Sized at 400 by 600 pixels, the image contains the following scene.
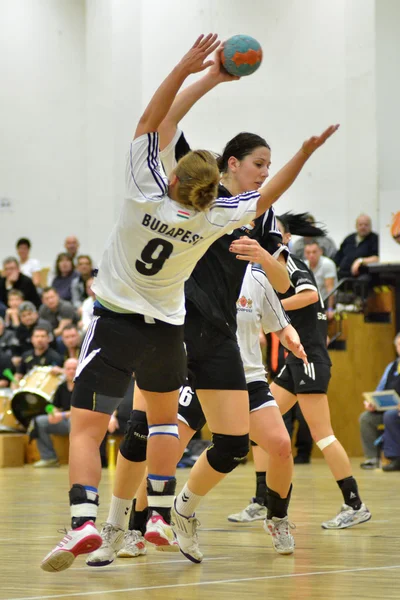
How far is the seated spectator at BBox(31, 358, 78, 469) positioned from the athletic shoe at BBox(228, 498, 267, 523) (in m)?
6.18

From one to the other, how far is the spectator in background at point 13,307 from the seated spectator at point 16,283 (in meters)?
0.35

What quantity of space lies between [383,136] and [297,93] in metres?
1.62

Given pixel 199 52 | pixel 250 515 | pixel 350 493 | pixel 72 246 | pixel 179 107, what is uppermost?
pixel 199 52

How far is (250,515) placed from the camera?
256 inches

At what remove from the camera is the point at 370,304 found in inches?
579

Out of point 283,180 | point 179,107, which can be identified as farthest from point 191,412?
point 179,107

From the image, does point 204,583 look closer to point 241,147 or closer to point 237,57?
point 241,147

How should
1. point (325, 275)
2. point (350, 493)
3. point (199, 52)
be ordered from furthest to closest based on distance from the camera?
point (325, 275) → point (350, 493) → point (199, 52)

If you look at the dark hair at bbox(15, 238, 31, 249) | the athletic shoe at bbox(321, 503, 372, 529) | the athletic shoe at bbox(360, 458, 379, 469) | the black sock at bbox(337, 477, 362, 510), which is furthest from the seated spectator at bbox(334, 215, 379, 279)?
the athletic shoe at bbox(321, 503, 372, 529)

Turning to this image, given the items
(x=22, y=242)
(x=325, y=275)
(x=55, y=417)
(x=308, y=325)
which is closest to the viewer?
(x=308, y=325)

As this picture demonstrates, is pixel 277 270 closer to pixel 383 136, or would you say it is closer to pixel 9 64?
pixel 383 136

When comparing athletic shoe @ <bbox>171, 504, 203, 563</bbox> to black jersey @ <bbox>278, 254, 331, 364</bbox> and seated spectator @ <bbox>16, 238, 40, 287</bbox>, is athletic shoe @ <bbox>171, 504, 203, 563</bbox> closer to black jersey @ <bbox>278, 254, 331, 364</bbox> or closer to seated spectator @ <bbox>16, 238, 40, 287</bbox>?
black jersey @ <bbox>278, 254, 331, 364</bbox>

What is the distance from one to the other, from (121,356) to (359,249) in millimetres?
10922

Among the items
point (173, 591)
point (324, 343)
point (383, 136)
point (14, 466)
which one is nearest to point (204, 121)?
point (383, 136)
